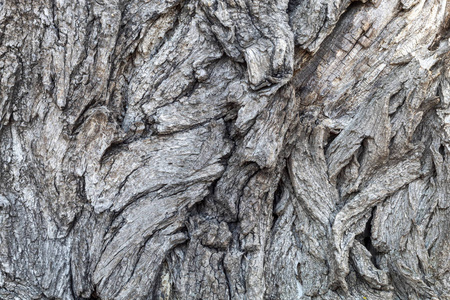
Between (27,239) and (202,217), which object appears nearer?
(27,239)

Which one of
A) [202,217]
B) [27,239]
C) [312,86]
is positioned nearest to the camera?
[27,239]

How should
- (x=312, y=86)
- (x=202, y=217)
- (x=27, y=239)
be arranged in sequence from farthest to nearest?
(x=312, y=86)
(x=202, y=217)
(x=27, y=239)

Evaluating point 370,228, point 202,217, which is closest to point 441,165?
point 370,228

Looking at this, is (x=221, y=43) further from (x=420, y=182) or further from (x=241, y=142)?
(x=420, y=182)

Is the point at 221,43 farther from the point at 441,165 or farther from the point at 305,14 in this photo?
the point at 441,165

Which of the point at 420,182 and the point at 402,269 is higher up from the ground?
the point at 420,182

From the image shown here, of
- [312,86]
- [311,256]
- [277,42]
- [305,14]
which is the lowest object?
[311,256]
